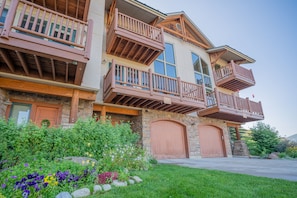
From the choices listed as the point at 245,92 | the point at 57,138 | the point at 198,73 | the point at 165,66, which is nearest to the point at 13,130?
the point at 57,138

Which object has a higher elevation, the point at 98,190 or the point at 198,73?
the point at 198,73

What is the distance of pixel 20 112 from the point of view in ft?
18.2

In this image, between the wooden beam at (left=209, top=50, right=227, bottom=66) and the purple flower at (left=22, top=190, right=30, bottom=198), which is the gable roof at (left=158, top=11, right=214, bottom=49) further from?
the purple flower at (left=22, top=190, right=30, bottom=198)

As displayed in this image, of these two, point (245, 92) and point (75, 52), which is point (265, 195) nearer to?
point (75, 52)

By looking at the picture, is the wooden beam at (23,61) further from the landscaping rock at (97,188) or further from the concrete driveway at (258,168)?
the concrete driveway at (258,168)

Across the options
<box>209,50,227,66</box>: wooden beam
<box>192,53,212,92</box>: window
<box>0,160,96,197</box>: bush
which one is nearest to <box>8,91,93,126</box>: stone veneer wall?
<box>0,160,96,197</box>: bush

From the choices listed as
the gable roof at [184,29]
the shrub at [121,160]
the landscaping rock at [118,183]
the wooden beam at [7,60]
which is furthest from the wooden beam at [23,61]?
the gable roof at [184,29]

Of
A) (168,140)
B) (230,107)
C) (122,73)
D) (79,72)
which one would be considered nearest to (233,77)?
(230,107)

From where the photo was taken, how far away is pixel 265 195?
2.44m

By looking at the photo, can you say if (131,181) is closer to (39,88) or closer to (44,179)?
(44,179)

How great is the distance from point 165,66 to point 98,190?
8213mm

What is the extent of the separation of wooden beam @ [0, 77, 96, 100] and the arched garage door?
381 centimetres

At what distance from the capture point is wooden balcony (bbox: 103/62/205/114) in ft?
20.5

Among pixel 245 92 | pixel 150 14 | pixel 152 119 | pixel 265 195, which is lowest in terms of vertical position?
pixel 265 195
